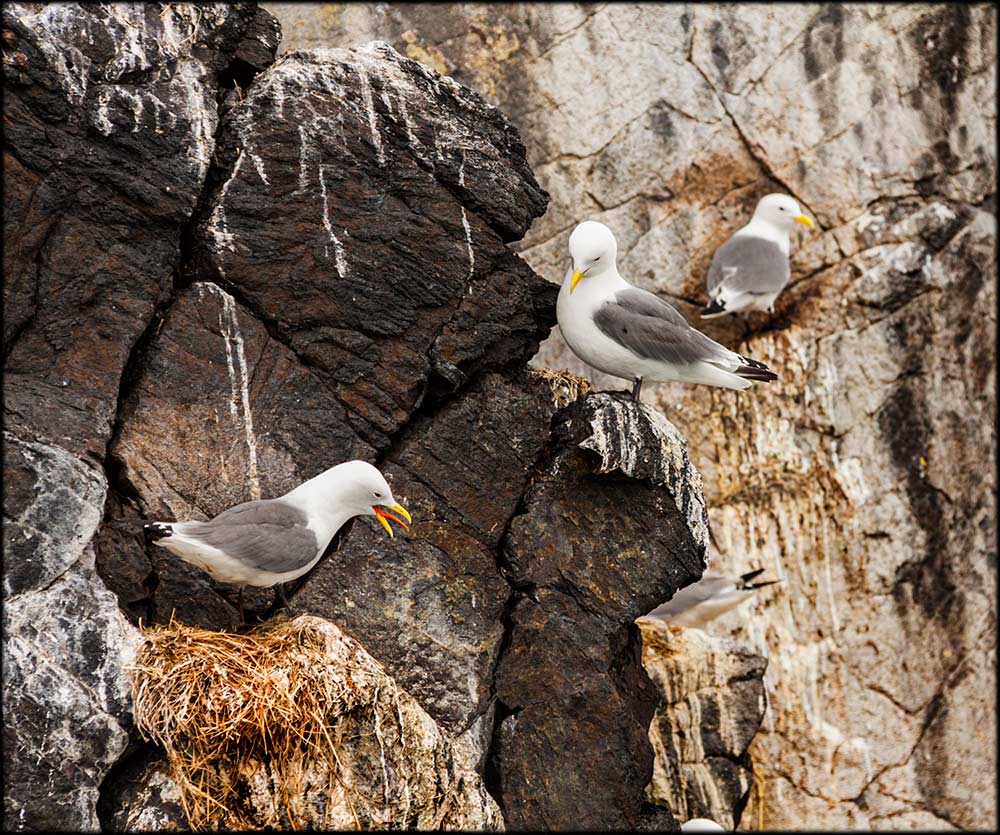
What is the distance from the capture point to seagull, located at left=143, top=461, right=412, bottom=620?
487 cm

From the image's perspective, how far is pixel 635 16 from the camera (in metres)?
8.96

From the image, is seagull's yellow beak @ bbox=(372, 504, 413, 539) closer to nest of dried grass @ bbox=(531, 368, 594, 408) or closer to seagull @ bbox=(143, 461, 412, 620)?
seagull @ bbox=(143, 461, 412, 620)

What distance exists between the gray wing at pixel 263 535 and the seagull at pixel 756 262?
4065 millimetres

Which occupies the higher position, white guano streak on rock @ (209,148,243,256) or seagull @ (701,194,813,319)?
seagull @ (701,194,813,319)

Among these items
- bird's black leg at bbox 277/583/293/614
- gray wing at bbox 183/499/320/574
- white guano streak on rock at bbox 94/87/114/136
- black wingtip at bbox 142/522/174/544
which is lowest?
bird's black leg at bbox 277/583/293/614

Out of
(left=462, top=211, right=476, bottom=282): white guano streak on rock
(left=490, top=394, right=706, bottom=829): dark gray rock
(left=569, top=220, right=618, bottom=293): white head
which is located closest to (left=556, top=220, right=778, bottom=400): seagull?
(left=569, top=220, right=618, bottom=293): white head

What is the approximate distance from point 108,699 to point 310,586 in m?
1.12

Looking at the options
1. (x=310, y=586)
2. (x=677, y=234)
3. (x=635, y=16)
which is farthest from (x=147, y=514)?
(x=635, y=16)

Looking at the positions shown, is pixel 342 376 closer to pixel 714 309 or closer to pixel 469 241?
pixel 469 241

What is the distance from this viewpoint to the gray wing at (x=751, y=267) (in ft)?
27.1

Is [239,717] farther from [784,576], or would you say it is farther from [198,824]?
[784,576]

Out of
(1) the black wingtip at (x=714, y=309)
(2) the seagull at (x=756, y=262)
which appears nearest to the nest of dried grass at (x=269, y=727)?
(1) the black wingtip at (x=714, y=309)

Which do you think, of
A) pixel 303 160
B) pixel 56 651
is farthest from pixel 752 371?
pixel 56 651

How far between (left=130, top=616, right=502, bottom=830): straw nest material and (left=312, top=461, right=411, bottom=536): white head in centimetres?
50
